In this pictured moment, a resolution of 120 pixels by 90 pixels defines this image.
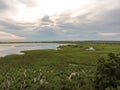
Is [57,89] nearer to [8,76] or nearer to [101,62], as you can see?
[101,62]

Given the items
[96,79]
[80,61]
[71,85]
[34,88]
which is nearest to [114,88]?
[96,79]

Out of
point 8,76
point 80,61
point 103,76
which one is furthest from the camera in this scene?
point 80,61

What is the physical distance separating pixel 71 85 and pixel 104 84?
4173mm

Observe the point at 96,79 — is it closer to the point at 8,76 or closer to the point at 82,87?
the point at 82,87

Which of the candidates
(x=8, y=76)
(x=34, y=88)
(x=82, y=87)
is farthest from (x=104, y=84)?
(x=8, y=76)

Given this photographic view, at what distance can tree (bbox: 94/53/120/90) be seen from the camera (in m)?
24.4

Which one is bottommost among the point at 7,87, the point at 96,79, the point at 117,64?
the point at 7,87

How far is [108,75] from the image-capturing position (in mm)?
25141

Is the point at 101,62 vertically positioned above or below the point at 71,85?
above

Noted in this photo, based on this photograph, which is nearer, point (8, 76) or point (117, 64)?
point (117, 64)

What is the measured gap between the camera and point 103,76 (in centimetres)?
2502

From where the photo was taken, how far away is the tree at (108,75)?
24.4 meters

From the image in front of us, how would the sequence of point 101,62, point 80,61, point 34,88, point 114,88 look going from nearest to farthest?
point 114,88 < point 101,62 < point 34,88 < point 80,61

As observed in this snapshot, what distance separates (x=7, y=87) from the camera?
3055 centimetres
